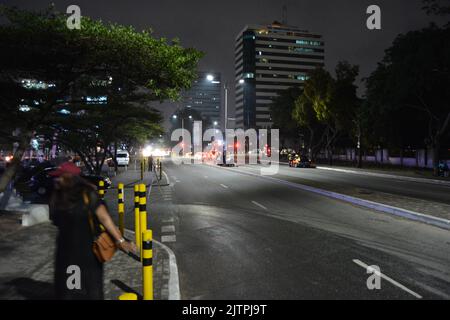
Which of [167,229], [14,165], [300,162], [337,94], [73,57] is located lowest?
[167,229]

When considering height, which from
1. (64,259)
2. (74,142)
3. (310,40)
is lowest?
(64,259)

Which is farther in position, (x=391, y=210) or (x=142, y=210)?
(x=391, y=210)

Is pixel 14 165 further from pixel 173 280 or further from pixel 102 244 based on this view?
pixel 102 244

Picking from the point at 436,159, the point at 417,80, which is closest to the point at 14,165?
the point at 417,80

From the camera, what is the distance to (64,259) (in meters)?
4.31

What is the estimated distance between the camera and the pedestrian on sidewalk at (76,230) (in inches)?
166

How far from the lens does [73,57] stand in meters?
11.1

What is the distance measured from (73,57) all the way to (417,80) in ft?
88.9

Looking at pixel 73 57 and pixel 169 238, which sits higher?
pixel 73 57

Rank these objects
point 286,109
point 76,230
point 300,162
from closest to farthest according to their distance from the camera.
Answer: point 76,230
point 300,162
point 286,109
